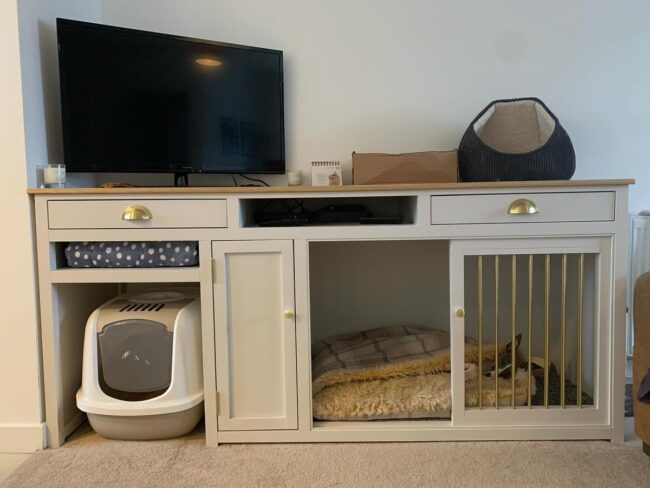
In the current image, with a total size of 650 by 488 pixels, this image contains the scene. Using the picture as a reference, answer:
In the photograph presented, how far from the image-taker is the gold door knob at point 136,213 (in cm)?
158

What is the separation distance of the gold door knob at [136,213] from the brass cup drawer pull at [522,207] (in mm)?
1124

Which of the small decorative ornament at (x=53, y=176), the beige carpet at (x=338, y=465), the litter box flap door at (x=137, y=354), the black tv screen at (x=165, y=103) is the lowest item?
the beige carpet at (x=338, y=465)

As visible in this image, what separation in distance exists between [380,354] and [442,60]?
1.20 meters

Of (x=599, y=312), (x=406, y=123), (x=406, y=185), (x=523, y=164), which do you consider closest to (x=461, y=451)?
(x=599, y=312)

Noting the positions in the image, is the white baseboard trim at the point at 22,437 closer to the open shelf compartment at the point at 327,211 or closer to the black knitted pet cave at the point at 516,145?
the open shelf compartment at the point at 327,211

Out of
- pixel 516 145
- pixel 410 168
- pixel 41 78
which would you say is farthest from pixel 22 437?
pixel 516 145

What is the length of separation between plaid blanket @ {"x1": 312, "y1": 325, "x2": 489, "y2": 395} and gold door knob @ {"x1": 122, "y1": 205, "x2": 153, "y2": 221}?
2.62 ft

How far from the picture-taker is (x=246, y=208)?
1770mm

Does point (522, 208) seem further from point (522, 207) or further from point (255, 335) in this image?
point (255, 335)

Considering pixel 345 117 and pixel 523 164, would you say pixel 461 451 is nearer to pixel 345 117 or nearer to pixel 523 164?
pixel 523 164

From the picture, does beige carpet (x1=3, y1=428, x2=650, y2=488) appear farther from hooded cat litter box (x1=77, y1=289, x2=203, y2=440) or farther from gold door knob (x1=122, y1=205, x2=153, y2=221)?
gold door knob (x1=122, y1=205, x2=153, y2=221)

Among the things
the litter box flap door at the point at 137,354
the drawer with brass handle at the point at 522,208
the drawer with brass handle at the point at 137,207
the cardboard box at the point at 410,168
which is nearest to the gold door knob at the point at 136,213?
the drawer with brass handle at the point at 137,207

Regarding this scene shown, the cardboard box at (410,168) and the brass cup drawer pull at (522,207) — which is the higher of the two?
the cardboard box at (410,168)

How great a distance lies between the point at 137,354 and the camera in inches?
65.5
